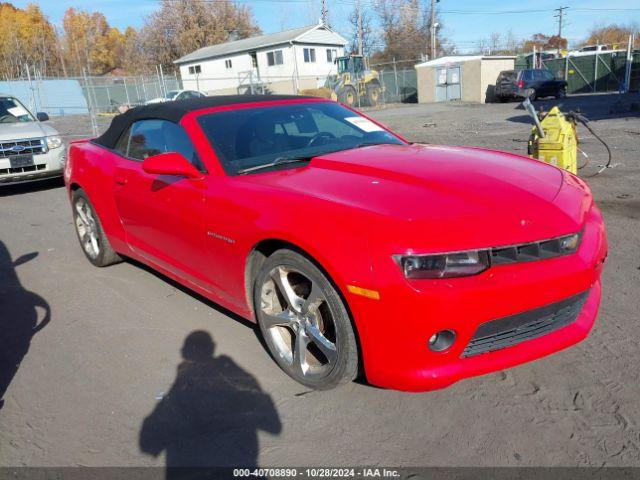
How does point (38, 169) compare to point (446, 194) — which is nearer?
point (446, 194)

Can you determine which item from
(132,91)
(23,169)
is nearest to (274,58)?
(132,91)

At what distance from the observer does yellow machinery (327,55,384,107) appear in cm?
3077

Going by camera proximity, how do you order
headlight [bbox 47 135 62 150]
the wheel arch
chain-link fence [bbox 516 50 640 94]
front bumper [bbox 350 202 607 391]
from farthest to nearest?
chain-link fence [bbox 516 50 640 94], headlight [bbox 47 135 62 150], the wheel arch, front bumper [bbox 350 202 607 391]

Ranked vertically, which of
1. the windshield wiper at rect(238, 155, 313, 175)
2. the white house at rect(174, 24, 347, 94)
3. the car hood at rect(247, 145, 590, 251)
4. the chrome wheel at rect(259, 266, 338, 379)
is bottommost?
the chrome wheel at rect(259, 266, 338, 379)

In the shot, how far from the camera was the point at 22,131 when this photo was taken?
898cm

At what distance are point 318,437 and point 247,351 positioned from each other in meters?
0.98

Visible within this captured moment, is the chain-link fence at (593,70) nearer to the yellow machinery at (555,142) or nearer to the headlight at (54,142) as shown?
the yellow machinery at (555,142)

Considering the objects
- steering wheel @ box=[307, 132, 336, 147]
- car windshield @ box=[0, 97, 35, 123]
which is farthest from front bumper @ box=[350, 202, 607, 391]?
car windshield @ box=[0, 97, 35, 123]

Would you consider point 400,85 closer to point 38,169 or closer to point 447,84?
point 447,84

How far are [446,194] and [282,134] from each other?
148cm

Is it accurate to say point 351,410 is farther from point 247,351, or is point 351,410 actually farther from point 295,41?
point 295,41

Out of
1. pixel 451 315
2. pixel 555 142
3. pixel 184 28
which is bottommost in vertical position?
pixel 451 315

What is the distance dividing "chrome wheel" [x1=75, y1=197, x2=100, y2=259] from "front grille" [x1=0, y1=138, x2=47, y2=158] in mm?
4408

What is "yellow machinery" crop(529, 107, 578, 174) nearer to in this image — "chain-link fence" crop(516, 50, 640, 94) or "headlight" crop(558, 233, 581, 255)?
"headlight" crop(558, 233, 581, 255)
